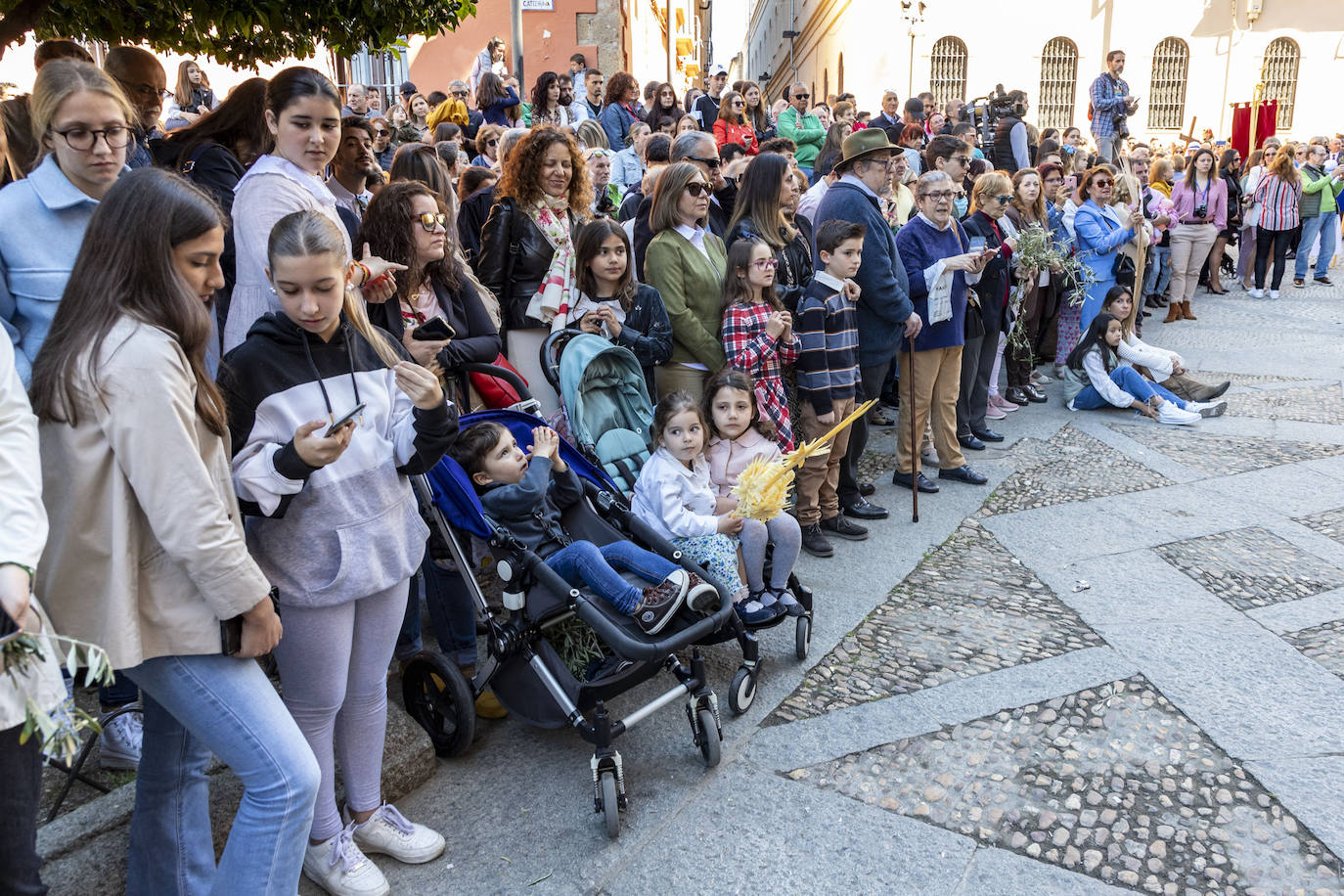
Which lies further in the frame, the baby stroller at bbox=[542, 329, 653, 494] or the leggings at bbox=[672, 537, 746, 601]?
the baby stroller at bbox=[542, 329, 653, 494]

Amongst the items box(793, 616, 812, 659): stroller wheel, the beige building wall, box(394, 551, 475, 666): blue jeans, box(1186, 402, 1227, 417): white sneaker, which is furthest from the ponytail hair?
the beige building wall

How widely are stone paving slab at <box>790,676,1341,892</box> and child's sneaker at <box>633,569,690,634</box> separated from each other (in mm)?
795

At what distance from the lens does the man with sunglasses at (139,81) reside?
3.98m

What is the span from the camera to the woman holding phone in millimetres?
2090

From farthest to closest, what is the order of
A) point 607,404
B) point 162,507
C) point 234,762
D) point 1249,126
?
1. point 1249,126
2. point 607,404
3. point 234,762
4. point 162,507

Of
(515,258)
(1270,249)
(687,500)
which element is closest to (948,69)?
(1270,249)

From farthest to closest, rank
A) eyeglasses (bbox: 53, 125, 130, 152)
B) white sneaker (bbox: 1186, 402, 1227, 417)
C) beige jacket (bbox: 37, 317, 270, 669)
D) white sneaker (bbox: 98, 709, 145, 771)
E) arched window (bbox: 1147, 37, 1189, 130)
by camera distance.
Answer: arched window (bbox: 1147, 37, 1189, 130) < white sneaker (bbox: 1186, 402, 1227, 417) < white sneaker (bbox: 98, 709, 145, 771) < eyeglasses (bbox: 53, 125, 130, 152) < beige jacket (bbox: 37, 317, 270, 669)

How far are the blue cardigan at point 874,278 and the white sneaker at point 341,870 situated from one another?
13.4 feet

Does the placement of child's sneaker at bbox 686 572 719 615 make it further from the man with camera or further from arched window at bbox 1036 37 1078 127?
arched window at bbox 1036 37 1078 127

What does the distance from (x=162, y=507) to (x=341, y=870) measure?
1.38 metres

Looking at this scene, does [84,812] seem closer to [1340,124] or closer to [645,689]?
[645,689]

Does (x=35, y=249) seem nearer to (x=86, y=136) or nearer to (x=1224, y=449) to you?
(x=86, y=136)

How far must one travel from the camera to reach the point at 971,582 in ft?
17.3

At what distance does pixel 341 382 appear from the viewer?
9.11 ft
